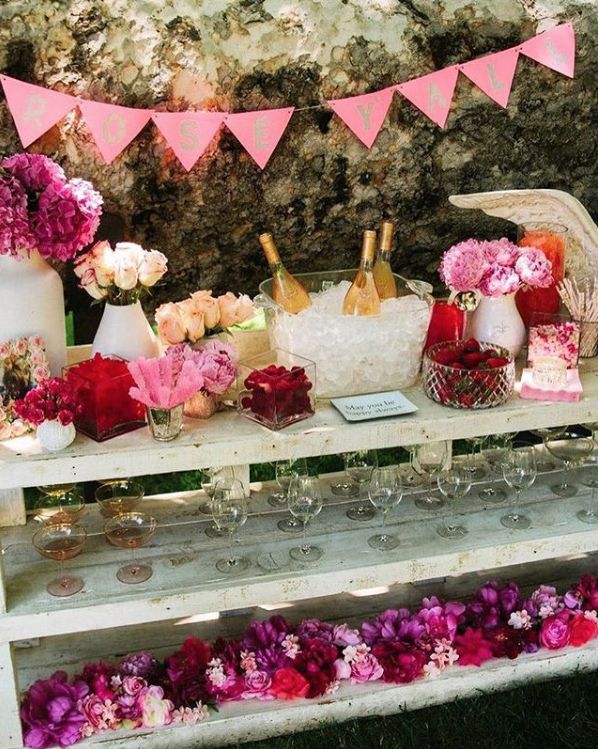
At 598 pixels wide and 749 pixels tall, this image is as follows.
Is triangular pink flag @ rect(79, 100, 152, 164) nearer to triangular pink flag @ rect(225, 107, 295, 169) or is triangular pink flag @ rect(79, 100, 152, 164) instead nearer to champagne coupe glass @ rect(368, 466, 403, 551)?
triangular pink flag @ rect(225, 107, 295, 169)

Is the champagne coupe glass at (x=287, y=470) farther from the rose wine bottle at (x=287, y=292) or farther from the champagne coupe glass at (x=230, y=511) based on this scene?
the rose wine bottle at (x=287, y=292)

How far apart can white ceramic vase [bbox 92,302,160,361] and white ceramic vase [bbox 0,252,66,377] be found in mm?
115

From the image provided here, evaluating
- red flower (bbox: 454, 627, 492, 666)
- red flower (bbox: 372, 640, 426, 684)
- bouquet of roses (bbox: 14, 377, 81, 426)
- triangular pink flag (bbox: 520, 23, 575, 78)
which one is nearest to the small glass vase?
bouquet of roses (bbox: 14, 377, 81, 426)

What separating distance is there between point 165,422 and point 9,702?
0.80 metres

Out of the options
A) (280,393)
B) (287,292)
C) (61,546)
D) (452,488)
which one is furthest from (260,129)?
(61,546)

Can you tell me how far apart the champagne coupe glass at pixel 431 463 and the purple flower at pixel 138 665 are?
2.85 ft

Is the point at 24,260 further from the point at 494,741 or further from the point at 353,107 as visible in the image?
the point at 494,741

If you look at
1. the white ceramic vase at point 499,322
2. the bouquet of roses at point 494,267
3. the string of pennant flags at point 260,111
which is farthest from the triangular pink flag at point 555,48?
the white ceramic vase at point 499,322

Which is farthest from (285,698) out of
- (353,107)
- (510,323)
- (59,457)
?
(353,107)

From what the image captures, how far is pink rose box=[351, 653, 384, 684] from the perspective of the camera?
8.25 ft

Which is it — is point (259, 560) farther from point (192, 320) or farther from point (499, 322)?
point (499, 322)

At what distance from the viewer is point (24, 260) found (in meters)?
2.18

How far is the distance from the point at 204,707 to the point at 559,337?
1.32 meters

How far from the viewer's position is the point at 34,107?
2.35m
